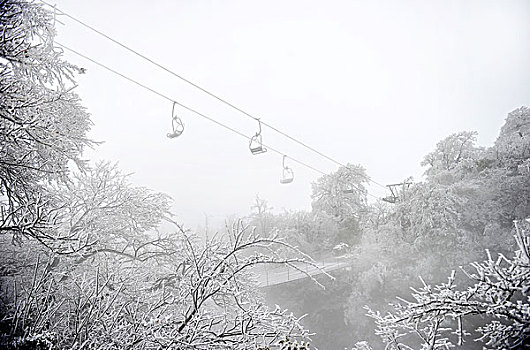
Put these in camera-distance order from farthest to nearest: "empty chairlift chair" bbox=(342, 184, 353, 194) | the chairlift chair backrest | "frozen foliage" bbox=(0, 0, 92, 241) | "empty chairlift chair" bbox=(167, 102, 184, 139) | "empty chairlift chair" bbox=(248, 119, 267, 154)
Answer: "empty chairlift chair" bbox=(342, 184, 353, 194), the chairlift chair backrest, "empty chairlift chair" bbox=(248, 119, 267, 154), "empty chairlift chair" bbox=(167, 102, 184, 139), "frozen foliage" bbox=(0, 0, 92, 241)

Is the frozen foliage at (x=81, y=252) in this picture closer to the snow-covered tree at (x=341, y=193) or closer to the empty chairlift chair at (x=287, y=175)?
the empty chairlift chair at (x=287, y=175)

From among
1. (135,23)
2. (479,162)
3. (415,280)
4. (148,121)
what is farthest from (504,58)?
(135,23)

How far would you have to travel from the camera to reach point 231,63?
8119 cm

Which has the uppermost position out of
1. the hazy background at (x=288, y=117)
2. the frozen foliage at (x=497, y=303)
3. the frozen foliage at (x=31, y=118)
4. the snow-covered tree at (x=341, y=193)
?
the hazy background at (x=288, y=117)

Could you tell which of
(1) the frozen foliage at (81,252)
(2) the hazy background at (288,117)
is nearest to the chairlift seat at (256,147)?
(2) the hazy background at (288,117)

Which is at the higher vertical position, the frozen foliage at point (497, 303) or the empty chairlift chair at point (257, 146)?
the empty chairlift chair at point (257, 146)

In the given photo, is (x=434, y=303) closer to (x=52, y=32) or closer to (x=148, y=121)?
(x=52, y=32)

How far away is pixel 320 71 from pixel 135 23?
47.5 metres

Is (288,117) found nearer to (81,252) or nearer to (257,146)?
(257,146)

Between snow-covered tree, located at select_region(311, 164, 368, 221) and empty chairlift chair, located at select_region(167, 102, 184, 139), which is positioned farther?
snow-covered tree, located at select_region(311, 164, 368, 221)

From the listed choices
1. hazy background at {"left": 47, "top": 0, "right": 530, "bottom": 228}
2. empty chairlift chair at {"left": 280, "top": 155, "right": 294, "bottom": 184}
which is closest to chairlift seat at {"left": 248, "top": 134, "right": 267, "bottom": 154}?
hazy background at {"left": 47, "top": 0, "right": 530, "bottom": 228}

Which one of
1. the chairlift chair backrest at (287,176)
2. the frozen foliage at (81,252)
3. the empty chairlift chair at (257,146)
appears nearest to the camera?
the frozen foliage at (81,252)

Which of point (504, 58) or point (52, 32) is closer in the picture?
point (52, 32)

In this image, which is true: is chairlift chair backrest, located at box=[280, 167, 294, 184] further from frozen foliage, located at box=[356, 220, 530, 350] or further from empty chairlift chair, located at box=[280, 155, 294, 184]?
frozen foliage, located at box=[356, 220, 530, 350]
